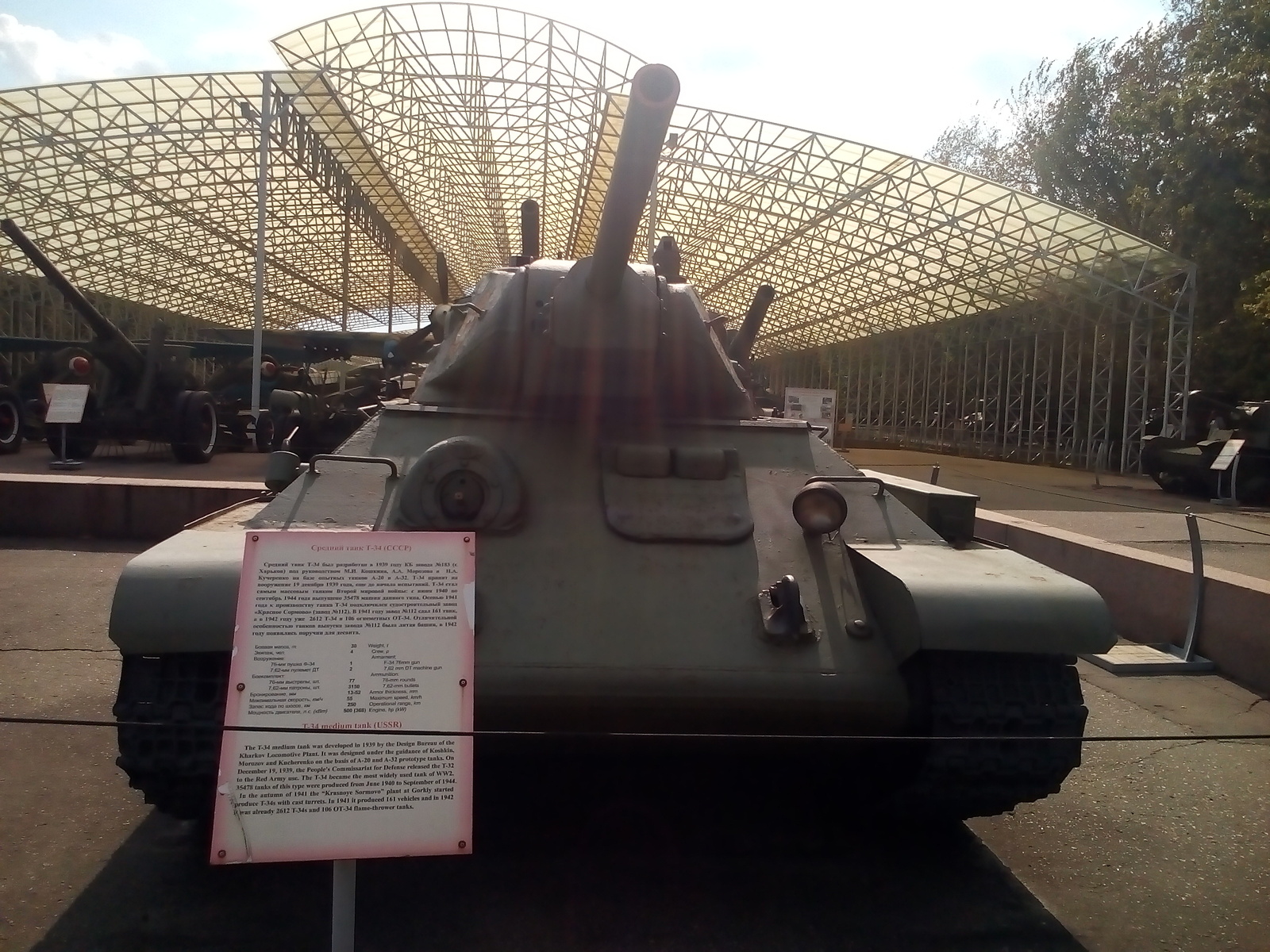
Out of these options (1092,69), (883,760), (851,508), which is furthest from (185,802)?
(1092,69)

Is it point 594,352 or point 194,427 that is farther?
point 194,427

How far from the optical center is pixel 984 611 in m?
3.48

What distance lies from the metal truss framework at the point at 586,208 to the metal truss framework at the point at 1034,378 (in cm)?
11

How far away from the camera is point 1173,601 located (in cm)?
735

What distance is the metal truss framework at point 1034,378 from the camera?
968 inches

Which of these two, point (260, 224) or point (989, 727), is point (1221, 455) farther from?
point (260, 224)

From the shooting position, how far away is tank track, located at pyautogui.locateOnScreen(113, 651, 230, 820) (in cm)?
323

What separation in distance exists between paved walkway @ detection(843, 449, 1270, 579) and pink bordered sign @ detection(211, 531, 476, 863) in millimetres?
8371

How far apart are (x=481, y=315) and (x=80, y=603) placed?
167 inches

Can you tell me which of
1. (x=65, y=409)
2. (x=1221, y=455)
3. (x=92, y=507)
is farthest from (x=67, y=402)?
(x=1221, y=455)

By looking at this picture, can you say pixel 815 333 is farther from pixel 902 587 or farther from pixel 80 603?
pixel 902 587

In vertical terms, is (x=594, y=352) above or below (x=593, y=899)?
above

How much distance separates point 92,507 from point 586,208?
2022cm

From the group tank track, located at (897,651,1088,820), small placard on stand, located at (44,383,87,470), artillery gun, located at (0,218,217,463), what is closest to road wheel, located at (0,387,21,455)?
artillery gun, located at (0,218,217,463)
